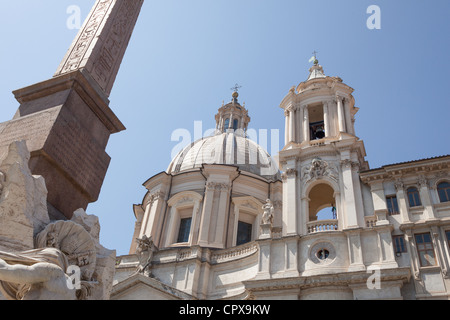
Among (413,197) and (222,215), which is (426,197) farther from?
(222,215)

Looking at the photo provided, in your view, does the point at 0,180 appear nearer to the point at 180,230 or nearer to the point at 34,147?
the point at 34,147

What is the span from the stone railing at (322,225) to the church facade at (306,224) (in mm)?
60

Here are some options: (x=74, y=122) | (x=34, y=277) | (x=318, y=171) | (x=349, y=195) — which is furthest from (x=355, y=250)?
(x=34, y=277)

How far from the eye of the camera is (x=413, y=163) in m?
22.5

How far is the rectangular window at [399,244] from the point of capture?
67.6 ft

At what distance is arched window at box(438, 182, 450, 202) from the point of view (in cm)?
2134

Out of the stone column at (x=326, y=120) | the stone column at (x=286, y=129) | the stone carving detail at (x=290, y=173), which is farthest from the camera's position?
the stone column at (x=286, y=129)

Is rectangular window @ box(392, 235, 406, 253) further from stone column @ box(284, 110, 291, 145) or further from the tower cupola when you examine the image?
the tower cupola

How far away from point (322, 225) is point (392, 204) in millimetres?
4003

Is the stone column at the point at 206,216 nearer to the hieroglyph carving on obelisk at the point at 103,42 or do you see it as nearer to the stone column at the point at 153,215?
the stone column at the point at 153,215

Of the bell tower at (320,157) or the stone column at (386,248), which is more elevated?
the bell tower at (320,157)

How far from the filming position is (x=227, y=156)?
38219 millimetres

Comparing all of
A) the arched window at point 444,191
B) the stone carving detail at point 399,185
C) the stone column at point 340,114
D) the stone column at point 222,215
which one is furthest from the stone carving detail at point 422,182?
the stone column at point 222,215
